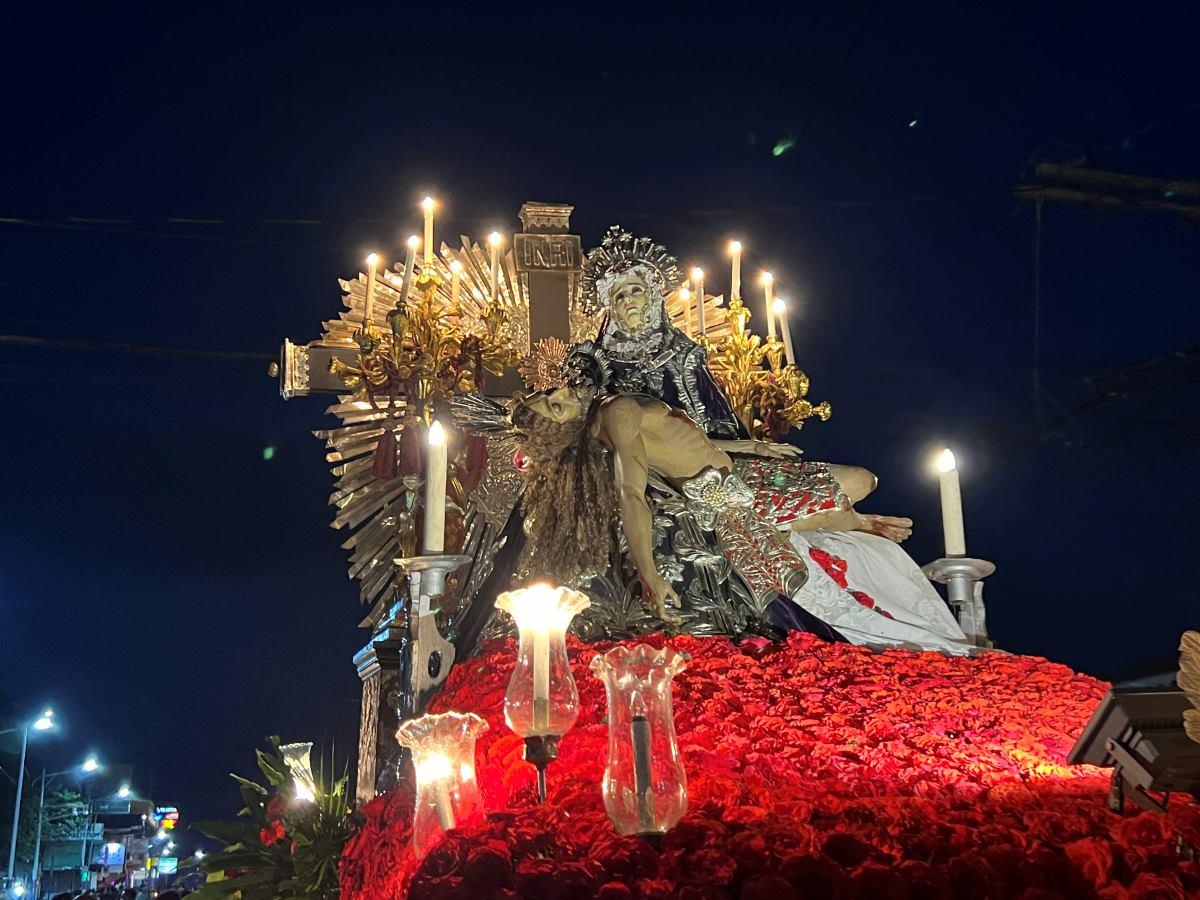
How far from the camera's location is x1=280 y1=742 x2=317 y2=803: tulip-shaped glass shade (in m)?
4.04

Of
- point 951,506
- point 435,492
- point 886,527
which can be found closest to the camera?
point 435,492

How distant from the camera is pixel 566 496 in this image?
510cm

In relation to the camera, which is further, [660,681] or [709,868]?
[660,681]

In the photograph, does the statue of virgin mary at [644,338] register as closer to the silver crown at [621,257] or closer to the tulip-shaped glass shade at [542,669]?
the silver crown at [621,257]

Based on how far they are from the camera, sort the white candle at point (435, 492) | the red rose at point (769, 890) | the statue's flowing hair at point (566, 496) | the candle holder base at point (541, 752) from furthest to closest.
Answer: the statue's flowing hair at point (566, 496) < the white candle at point (435, 492) < the candle holder base at point (541, 752) < the red rose at point (769, 890)

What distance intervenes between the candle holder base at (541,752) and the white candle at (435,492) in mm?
1476

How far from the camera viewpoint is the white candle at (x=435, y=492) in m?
4.37

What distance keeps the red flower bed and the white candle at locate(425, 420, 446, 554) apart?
0.47 meters

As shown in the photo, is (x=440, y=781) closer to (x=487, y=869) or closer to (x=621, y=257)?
(x=487, y=869)

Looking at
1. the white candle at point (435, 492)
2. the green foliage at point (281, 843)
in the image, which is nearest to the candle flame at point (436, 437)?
the white candle at point (435, 492)

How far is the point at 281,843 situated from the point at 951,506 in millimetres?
3068

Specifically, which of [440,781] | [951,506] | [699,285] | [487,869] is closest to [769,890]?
[487,869]

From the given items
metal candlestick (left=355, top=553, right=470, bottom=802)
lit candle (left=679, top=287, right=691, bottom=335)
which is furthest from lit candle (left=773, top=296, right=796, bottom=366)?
metal candlestick (left=355, top=553, right=470, bottom=802)

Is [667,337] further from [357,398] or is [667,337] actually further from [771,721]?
[771,721]
